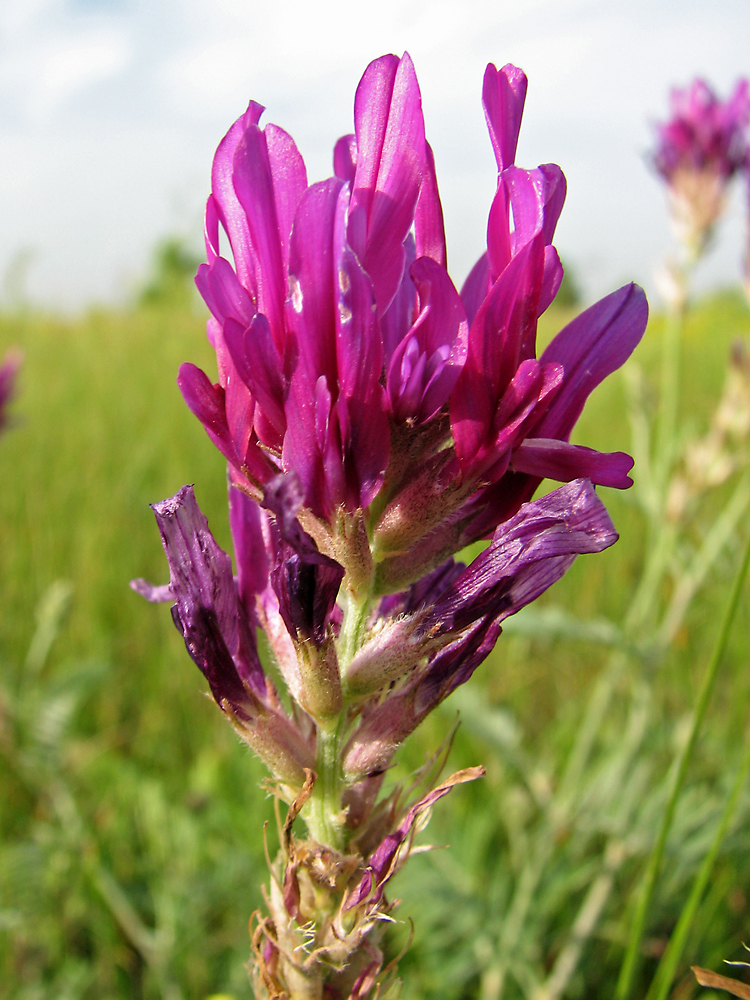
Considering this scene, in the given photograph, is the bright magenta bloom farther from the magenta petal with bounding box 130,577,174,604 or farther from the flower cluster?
the flower cluster

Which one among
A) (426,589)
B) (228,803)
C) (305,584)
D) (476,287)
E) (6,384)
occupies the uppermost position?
(6,384)

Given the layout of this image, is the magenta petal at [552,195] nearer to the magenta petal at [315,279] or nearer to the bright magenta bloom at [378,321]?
the bright magenta bloom at [378,321]

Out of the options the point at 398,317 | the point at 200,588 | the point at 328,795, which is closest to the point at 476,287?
the point at 398,317

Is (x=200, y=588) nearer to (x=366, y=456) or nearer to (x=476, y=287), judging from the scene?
(x=366, y=456)

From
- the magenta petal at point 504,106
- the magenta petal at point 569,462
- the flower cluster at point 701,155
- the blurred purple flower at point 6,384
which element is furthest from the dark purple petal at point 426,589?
Answer: the flower cluster at point 701,155

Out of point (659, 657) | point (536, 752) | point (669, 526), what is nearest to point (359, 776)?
point (659, 657)
